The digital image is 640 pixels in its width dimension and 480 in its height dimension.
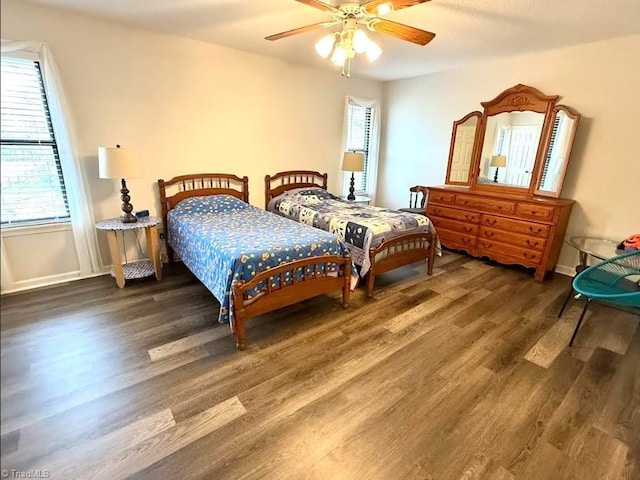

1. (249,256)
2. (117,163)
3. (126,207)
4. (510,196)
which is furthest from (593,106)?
(126,207)

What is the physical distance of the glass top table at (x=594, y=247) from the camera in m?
3.00

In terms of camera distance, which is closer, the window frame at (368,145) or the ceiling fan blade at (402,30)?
the ceiling fan blade at (402,30)

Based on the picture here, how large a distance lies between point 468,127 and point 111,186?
439 centimetres

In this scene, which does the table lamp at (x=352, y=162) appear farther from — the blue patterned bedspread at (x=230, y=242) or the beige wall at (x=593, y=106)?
the blue patterned bedspread at (x=230, y=242)

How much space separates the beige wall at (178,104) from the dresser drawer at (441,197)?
1.77 m

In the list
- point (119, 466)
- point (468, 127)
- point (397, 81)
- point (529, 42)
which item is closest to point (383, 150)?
point (397, 81)

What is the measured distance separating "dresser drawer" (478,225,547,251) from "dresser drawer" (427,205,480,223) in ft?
0.50

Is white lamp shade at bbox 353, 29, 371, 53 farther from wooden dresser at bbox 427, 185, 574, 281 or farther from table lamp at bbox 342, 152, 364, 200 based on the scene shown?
wooden dresser at bbox 427, 185, 574, 281

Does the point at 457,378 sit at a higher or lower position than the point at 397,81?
lower

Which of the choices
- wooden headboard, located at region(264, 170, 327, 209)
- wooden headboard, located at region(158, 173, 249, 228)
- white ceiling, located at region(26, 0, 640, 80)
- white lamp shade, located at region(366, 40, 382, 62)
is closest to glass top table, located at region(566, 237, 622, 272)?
white ceiling, located at region(26, 0, 640, 80)

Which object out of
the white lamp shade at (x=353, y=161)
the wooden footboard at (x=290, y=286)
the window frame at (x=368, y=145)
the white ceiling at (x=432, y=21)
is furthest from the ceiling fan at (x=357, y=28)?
the window frame at (x=368, y=145)

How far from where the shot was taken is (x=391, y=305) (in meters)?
2.97

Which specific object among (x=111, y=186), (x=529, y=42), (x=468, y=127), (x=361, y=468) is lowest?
(x=361, y=468)

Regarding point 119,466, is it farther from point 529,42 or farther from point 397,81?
point 397,81
